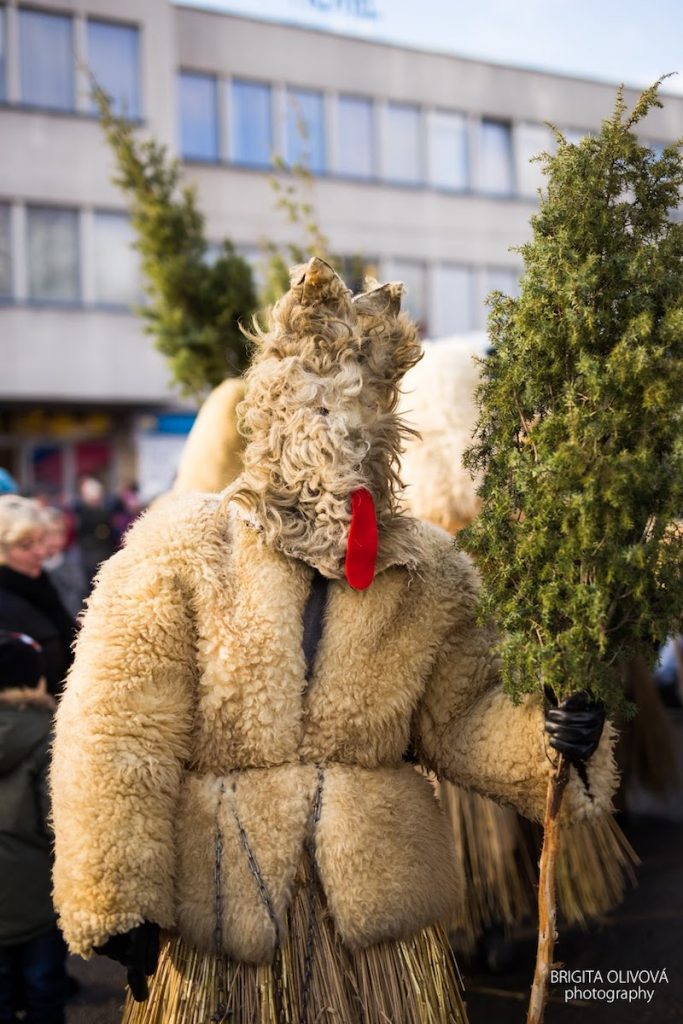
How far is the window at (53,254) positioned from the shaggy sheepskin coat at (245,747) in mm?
14985

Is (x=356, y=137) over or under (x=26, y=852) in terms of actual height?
over

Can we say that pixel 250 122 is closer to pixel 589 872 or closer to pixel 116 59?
pixel 116 59

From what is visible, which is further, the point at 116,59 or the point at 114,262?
the point at 114,262

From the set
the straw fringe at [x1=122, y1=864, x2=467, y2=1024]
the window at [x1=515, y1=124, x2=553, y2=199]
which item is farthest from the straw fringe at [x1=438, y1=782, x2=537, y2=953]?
the window at [x1=515, y1=124, x2=553, y2=199]

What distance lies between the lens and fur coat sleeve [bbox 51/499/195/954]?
189 centimetres

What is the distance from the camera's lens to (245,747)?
2.01 m

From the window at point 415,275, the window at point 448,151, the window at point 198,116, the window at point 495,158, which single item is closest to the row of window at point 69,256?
the window at point 198,116

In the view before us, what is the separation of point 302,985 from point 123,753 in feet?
1.82

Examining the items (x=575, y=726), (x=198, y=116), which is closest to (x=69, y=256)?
(x=198, y=116)

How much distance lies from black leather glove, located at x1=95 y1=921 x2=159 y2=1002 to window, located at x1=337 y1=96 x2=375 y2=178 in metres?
17.8

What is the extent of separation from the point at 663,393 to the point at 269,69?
17697mm

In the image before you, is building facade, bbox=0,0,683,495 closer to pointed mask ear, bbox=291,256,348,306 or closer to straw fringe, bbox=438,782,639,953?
straw fringe, bbox=438,782,639,953

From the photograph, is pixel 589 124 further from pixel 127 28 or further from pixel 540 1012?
pixel 540 1012

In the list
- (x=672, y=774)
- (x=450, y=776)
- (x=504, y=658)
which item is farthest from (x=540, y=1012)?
(x=672, y=774)
